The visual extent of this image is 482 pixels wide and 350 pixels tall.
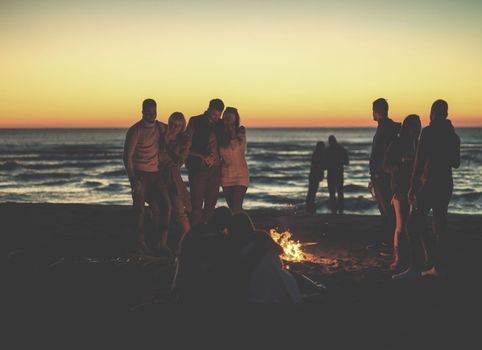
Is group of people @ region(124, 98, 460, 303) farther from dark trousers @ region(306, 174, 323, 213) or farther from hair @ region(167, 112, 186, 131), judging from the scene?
dark trousers @ region(306, 174, 323, 213)

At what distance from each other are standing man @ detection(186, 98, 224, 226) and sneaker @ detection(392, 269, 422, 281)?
2821mm

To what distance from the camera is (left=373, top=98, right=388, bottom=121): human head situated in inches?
298

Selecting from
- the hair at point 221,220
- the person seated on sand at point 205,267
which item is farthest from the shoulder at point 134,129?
the person seated on sand at point 205,267

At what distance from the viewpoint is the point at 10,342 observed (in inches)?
181

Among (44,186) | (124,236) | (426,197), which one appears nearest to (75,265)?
(124,236)

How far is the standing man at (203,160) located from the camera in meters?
7.89

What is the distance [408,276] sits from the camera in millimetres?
6453

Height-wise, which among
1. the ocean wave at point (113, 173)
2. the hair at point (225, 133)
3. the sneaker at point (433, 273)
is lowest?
the ocean wave at point (113, 173)

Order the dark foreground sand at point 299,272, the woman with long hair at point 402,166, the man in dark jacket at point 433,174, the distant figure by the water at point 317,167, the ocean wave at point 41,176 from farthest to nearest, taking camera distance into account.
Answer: the ocean wave at point 41,176
the distant figure by the water at point 317,167
the woman with long hair at point 402,166
the man in dark jacket at point 433,174
the dark foreground sand at point 299,272

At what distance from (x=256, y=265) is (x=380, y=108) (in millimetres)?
3650

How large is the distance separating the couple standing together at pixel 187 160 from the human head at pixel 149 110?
14 mm

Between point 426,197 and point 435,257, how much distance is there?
0.79 metres

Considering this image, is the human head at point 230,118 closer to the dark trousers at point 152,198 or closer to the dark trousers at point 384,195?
the dark trousers at point 152,198

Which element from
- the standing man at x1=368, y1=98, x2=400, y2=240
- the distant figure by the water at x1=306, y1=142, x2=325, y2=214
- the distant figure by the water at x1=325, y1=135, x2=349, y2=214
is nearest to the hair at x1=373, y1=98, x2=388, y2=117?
the standing man at x1=368, y1=98, x2=400, y2=240
